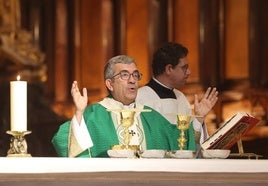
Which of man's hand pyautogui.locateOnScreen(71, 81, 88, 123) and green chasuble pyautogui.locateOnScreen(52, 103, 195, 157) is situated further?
green chasuble pyautogui.locateOnScreen(52, 103, 195, 157)

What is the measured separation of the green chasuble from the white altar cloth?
106cm

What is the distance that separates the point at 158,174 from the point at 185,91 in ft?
17.7

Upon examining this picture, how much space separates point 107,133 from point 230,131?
74 cm

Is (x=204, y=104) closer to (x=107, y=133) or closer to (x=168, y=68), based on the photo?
(x=107, y=133)

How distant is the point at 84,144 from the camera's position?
16.9ft

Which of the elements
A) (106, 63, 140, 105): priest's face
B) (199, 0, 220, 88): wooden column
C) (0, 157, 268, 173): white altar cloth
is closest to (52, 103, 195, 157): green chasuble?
(106, 63, 140, 105): priest's face

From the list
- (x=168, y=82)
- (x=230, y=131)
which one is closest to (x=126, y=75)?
(x=230, y=131)

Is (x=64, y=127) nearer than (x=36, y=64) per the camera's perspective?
Yes

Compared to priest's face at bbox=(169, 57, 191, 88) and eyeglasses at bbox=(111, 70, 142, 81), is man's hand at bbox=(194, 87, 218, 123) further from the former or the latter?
priest's face at bbox=(169, 57, 191, 88)

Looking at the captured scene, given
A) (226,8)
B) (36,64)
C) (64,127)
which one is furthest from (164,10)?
(64,127)

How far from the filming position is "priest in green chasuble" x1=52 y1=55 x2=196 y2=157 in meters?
5.17

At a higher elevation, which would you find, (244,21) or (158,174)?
(244,21)

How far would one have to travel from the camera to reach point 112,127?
18.3 ft

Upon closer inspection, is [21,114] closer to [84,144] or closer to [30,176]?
[84,144]
